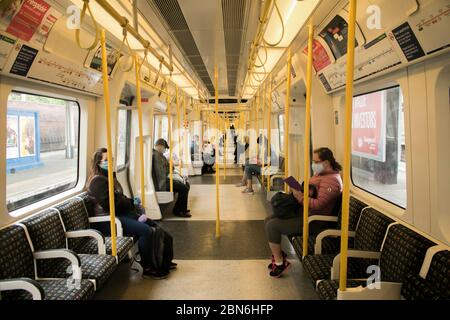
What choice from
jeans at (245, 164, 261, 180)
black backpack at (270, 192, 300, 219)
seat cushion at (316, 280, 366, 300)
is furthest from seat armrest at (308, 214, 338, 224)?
jeans at (245, 164, 261, 180)

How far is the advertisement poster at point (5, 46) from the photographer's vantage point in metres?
2.19

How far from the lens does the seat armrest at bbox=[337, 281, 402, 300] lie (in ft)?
5.81

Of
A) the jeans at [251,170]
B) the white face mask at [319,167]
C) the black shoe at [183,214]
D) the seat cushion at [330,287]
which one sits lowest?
the black shoe at [183,214]

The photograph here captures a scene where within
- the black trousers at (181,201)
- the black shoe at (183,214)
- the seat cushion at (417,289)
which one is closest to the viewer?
the seat cushion at (417,289)

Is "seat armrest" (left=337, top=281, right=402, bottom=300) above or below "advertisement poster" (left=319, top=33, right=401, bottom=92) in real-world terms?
below

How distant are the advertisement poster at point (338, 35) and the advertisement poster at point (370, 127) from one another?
2.30ft

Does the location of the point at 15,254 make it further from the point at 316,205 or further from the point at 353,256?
the point at 316,205

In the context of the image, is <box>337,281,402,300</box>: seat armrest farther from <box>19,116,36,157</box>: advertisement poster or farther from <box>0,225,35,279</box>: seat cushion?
<box>19,116,36,157</box>: advertisement poster

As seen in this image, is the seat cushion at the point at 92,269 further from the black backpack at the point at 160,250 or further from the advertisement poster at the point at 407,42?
the advertisement poster at the point at 407,42

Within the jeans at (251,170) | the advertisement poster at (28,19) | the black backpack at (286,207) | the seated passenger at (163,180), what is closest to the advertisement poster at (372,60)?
the black backpack at (286,207)

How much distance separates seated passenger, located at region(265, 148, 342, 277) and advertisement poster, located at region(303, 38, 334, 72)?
1048 millimetres

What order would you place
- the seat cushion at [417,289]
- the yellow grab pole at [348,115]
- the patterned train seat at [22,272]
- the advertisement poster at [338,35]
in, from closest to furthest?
the yellow grab pole at [348,115], the seat cushion at [417,289], the patterned train seat at [22,272], the advertisement poster at [338,35]

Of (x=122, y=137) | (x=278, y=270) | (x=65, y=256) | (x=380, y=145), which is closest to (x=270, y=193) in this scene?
(x=278, y=270)

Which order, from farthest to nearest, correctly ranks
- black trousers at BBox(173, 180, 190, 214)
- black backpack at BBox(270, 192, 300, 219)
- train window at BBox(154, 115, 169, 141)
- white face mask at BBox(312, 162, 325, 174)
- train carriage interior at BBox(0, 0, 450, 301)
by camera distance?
train window at BBox(154, 115, 169, 141) → black trousers at BBox(173, 180, 190, 214) → white face mask at BBox(312, 162, 325, 174) → black backpack at BBox(270, 192, 300, 219) → train carriage interior at BBox(0, 0, 450, 301)
